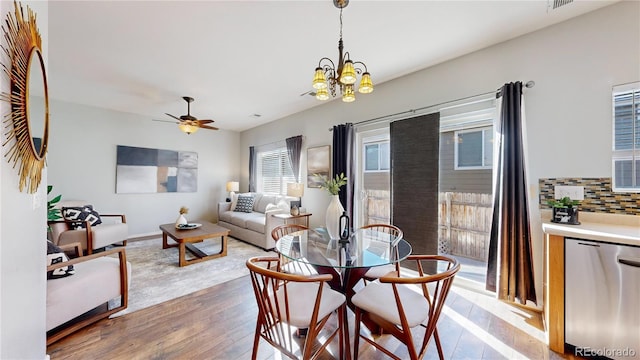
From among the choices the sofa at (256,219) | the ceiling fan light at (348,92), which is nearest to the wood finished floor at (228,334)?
the sofa at (256,219)

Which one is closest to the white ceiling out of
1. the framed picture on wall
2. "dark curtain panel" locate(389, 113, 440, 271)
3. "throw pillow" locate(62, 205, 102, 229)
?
"dark curtain panel" locate(389, 113, 440, 271)

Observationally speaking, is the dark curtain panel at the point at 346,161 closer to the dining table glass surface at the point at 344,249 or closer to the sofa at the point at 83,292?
the dining table glass surface at the point at 344,249

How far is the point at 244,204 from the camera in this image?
206 inches

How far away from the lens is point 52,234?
330cm

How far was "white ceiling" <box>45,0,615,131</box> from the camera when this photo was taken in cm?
191

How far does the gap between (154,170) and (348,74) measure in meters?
5.33

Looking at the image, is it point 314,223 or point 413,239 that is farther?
point 314,223

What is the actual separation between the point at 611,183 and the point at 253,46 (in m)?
3.47

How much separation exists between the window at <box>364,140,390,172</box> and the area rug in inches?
92.0

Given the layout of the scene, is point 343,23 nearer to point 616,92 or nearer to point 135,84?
point 616,92

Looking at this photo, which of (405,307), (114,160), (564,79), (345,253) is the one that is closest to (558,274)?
(405,307)

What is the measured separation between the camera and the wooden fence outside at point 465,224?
260 centimetres

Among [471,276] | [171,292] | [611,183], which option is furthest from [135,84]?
[611,183]

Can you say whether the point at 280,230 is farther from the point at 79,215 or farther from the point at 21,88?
the point at 79,215
